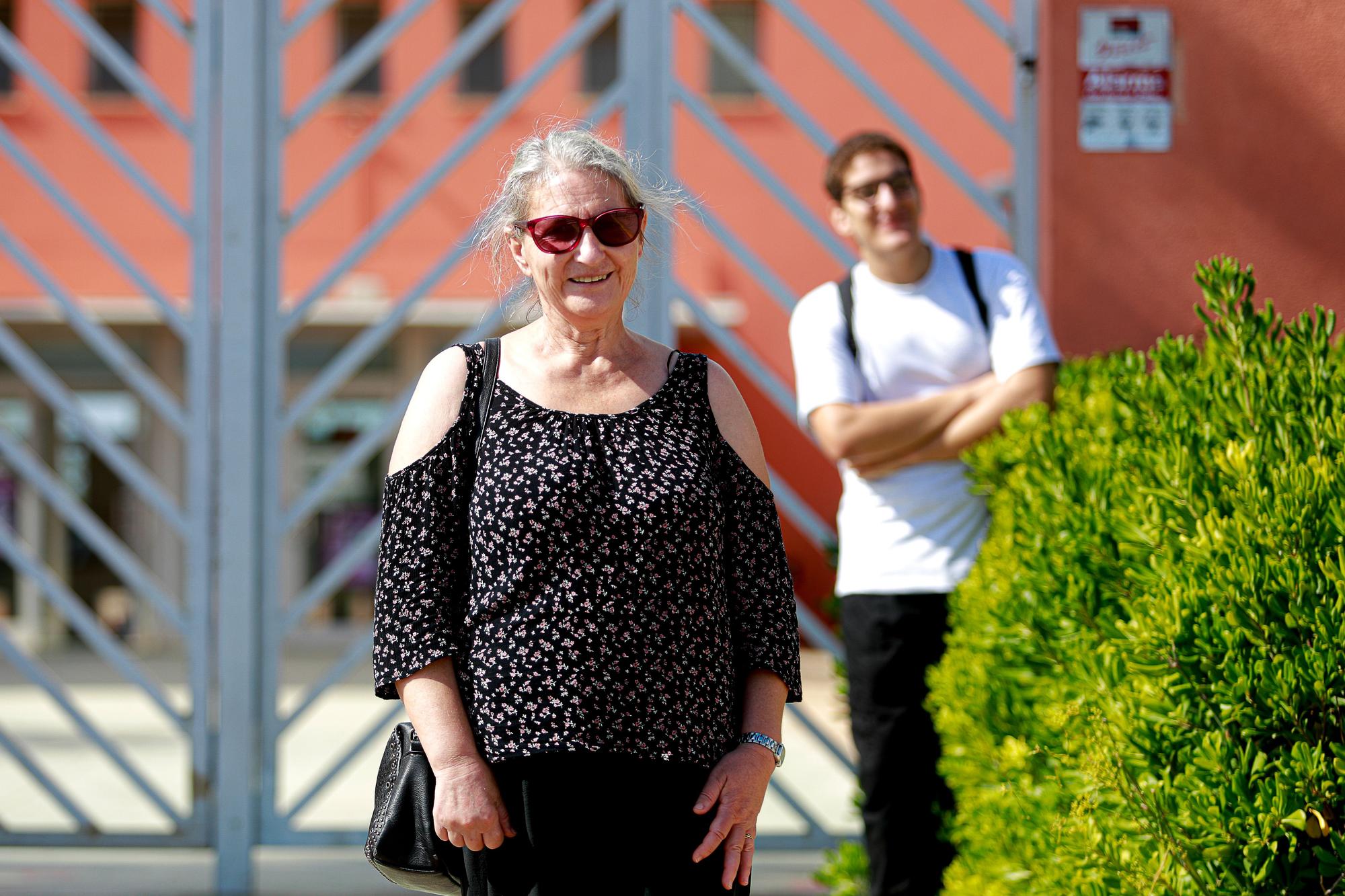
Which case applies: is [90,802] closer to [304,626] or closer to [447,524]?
[447,524]

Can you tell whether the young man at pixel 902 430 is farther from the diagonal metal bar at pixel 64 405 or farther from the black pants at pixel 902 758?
the diagonal metal bar at pixel 64 405

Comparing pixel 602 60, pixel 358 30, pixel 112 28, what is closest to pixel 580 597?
pixel 602 60

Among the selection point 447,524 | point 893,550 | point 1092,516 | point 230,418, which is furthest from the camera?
point 230,418

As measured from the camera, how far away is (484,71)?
51.8 ft

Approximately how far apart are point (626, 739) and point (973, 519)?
178 cm

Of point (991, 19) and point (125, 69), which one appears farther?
point (125, 69)

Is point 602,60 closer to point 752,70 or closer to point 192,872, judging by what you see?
point 752,70

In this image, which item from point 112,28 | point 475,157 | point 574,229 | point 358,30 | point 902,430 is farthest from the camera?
point 358,30

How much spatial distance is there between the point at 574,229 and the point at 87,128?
11.4 feet

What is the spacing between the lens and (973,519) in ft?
12.1

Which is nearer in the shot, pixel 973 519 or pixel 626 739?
pixel 626 739

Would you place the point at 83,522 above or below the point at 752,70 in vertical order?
below

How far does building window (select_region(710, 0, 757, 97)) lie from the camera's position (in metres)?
15.2

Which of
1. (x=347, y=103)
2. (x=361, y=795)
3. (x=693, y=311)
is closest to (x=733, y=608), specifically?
(x=693, y=311)
